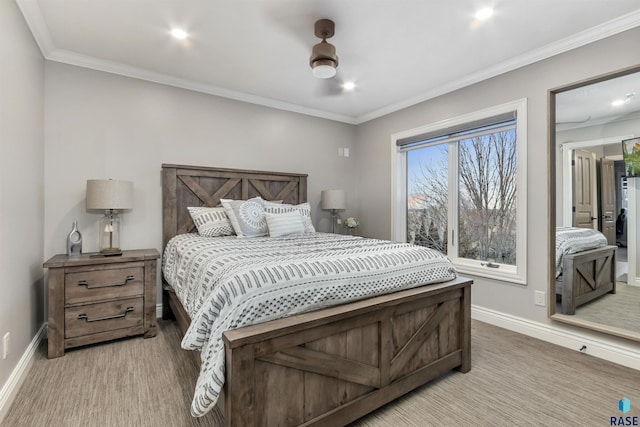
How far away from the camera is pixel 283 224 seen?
3111 mm

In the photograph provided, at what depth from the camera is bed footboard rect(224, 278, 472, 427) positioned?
129 centimetres

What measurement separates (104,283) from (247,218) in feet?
4.31

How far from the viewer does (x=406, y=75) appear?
3.28 meters

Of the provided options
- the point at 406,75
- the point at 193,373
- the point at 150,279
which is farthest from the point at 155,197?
the point at 406,75

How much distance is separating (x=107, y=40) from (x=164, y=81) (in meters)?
0.70

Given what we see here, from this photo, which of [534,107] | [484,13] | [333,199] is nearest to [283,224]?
[333,199]

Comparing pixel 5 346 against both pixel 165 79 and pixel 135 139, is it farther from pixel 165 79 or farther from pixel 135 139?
pixel 165 79

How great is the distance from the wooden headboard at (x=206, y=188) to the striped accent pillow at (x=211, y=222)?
0.51 feet

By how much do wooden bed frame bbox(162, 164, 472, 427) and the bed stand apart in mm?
1209

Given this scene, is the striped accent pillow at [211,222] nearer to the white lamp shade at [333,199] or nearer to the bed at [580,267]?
the white lamp shade at [333,199]

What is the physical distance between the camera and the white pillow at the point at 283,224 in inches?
121

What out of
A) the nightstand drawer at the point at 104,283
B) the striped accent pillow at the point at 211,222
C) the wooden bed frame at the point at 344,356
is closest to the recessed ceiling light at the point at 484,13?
Result: the wooden bed frame at the point at 344,356

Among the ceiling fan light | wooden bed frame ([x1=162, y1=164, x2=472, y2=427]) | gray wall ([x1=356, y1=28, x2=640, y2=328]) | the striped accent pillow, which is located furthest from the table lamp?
gray wall ([x1=356, y1=28, x2=640, y2=328])

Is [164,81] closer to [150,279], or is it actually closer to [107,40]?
[107,40]
